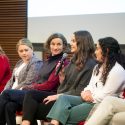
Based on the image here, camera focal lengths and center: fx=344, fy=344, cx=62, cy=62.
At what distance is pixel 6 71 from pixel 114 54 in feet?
5.85

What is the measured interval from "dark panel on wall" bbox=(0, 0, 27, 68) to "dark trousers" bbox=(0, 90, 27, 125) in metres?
2.15

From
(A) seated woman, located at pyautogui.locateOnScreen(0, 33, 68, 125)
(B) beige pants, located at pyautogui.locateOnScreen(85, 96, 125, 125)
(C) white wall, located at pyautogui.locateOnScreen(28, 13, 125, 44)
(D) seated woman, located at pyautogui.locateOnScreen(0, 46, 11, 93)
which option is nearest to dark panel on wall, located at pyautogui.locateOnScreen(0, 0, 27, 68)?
(C) white wall, located at pyautogui.locateOnScreen(28, 13, 125, 44)

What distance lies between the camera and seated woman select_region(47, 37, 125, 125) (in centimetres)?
328

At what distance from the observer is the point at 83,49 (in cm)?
372

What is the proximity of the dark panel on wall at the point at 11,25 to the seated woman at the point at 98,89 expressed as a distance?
8.50ft

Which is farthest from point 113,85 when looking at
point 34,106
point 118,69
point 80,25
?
point 80,25

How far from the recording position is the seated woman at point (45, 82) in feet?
12.4

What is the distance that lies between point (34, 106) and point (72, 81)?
1.62 ft

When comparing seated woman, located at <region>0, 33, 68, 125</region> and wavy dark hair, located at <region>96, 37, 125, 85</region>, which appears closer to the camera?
wavy dark hair, located at <region>96, 37, 125, 85</region>

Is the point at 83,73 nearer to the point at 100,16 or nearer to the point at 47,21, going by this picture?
the point at 100,16

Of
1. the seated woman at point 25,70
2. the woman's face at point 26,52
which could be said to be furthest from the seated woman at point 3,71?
the woman's face at point 26,52

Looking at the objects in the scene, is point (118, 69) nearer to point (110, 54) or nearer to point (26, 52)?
point (110, 54)

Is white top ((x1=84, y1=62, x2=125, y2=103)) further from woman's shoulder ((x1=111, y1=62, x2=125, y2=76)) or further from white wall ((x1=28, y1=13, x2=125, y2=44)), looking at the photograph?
white wall ((x1=28, y1=13, x2=125, y2=44))

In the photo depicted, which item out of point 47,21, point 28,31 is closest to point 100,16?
point 47,21
